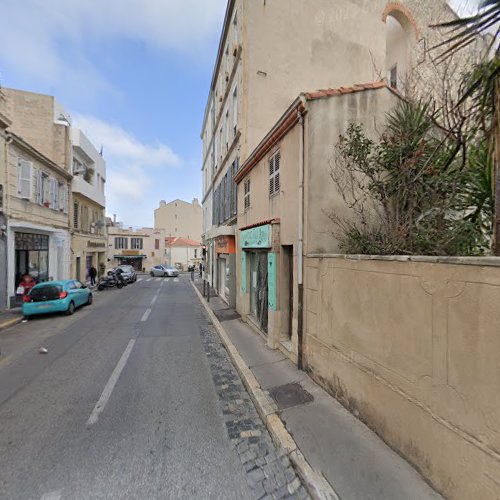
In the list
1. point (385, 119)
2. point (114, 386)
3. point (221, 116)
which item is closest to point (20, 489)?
point (114, 386)

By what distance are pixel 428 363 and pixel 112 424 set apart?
12.7 feet

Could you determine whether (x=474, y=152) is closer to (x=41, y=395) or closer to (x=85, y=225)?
(x=41, y=395)

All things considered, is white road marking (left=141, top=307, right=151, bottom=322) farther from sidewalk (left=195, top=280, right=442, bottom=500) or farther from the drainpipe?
the drainpipe

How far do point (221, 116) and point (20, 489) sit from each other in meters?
15.4

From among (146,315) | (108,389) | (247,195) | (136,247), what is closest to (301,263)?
(108,389)

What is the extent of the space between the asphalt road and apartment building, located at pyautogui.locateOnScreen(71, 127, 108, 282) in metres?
13.5

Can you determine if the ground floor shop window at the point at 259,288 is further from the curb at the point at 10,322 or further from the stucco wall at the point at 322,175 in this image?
the curb at the point at 10,322

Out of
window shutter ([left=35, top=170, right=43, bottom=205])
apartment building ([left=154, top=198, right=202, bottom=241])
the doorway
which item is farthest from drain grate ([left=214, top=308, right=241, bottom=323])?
apartment building ([left=154, top=198, right=202, bottom=241])

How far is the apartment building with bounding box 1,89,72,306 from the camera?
12.0m

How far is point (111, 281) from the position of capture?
2012cm

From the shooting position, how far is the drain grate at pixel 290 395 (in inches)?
167

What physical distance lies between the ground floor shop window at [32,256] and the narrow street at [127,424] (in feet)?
24.3

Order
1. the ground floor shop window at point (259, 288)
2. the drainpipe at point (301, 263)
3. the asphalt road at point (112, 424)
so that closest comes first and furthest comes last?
the asphalt road at point (112, 424) < the drainpipe at point (301, 263) < the ground floor shop window at point (259, 288)

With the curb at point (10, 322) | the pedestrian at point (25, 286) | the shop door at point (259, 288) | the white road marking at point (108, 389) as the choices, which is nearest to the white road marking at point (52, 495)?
the white road marking at point (108, 389)
